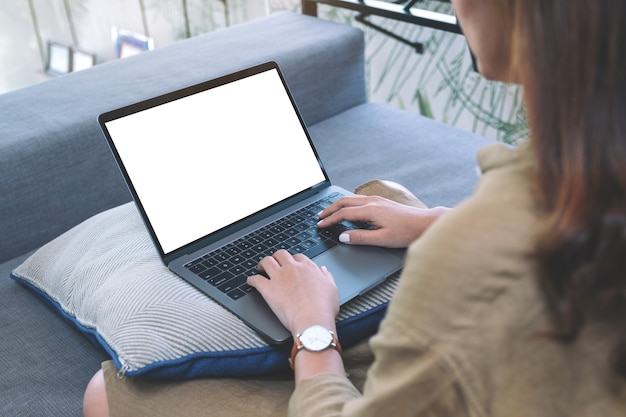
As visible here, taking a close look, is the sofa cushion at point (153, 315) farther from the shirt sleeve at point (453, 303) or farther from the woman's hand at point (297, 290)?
the shirt sleeve at point (453, 303)

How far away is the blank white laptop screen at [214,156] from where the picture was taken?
1027mm

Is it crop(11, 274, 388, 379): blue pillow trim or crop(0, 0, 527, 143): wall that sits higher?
crop(11, 274, 388, 379): blue pillow trim

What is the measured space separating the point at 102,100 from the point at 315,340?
89cm

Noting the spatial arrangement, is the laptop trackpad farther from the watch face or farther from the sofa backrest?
the sofa backrest

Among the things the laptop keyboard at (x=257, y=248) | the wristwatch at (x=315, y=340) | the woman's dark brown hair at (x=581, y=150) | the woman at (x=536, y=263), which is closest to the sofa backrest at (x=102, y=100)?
the laptop keyboard at (x=257, y=248)

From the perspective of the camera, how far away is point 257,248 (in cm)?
103

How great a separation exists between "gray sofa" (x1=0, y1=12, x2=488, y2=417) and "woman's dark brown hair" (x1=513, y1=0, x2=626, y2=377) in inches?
29.5

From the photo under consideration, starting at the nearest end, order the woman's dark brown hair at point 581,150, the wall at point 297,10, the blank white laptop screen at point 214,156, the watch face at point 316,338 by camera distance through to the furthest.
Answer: the woman's dark brown hair at point 581,150
the watch face at point 316,338
the blank white laptop screen at point 214,156
the wall at point 297,10

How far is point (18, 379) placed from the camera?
1002 millimetres

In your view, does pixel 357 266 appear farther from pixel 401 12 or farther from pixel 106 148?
pixel 401 12

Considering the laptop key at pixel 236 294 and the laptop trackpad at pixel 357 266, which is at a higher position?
the laptop key at pixel 236 294

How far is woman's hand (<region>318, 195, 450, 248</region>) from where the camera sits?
0.99 meters

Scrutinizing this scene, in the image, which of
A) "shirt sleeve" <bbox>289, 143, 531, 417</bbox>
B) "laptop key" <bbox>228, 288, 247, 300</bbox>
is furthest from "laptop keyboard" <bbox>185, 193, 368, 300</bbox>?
"shirt sleeve" <bbox>289, 143, 531, 417</bbox>

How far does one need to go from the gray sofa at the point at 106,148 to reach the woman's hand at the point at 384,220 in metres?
0.37
